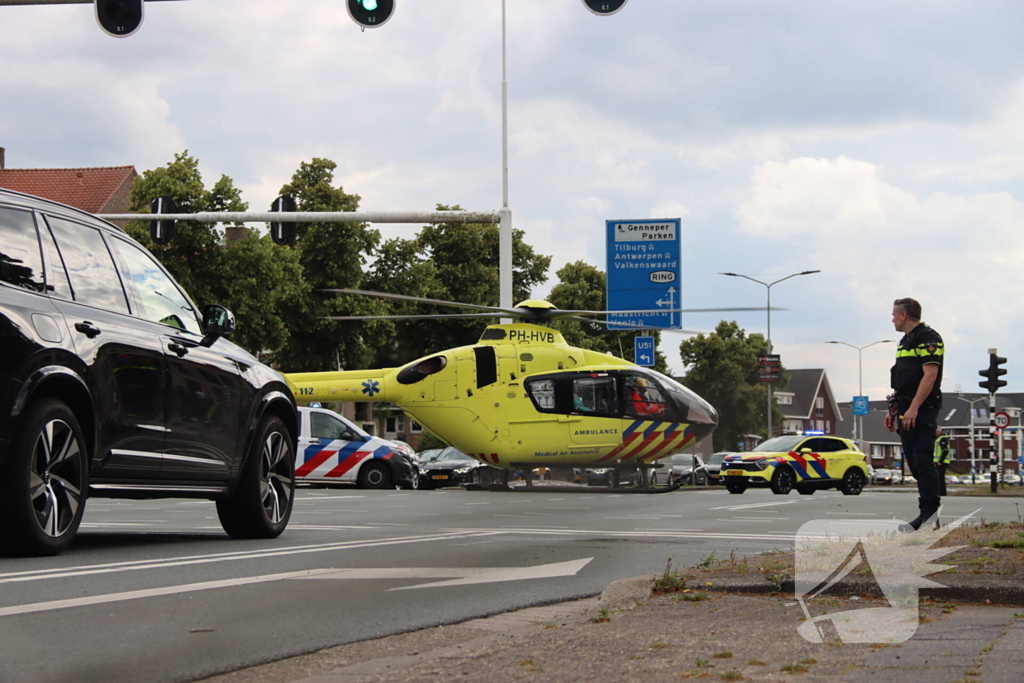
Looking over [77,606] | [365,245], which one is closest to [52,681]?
[77,606]

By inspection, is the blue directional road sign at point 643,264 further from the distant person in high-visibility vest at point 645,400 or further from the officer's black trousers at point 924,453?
the officer's black trousers at point 924,453

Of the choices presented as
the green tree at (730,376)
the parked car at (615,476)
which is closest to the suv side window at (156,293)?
the parked car at (615,476)

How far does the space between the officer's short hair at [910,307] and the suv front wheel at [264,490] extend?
452 cm

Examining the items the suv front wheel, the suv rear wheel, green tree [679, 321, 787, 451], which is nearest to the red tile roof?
green tree [679, 321, 787, 451]

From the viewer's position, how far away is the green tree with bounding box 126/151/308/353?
1580 inches

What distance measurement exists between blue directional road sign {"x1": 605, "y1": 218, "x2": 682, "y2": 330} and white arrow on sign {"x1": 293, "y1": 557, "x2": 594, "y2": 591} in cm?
2111

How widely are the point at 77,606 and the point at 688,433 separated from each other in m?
21.7

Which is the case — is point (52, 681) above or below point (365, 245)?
below

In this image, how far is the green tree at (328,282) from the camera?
4841cm

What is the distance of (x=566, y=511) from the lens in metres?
15.6

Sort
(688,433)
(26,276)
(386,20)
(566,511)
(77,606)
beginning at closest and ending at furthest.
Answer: (77,606), (26,276), (386,20), (566,511), (688,433)

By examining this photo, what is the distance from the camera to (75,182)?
58625mm

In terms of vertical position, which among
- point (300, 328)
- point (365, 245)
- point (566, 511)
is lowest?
point (566, 511)

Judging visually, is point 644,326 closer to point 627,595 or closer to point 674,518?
point 674,518
